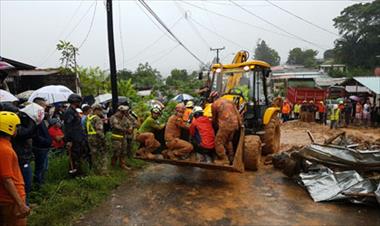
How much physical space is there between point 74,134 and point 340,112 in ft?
48.5

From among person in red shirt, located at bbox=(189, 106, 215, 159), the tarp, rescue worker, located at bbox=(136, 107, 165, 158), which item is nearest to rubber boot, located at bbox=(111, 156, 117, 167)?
rescue worker, located at bbox=(136, 107, 165, 158)

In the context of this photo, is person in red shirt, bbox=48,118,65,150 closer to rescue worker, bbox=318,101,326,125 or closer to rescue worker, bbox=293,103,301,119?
rescue worker, bbox=318,101,326,125

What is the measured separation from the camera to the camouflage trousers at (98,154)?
6.66 m

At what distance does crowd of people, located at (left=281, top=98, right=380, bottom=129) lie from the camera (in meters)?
17.2

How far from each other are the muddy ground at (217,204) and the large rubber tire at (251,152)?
0.23 m

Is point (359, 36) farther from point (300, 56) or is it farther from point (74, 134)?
point (74, 134)

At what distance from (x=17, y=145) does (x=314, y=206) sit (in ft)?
15.2

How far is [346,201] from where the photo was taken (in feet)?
18.5

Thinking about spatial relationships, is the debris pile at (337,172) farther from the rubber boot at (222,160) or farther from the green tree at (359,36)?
the green tree at (359,36)

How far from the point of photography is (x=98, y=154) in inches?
266

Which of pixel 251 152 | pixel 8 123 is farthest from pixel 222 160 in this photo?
pixel 8 123

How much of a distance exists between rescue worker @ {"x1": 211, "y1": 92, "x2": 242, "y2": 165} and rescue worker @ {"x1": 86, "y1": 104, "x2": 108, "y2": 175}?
7.55 ft

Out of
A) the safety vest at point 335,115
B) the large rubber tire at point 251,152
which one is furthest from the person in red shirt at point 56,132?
the safety vest at point 335,115

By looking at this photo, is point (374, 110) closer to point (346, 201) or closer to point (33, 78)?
point (346, 201)
